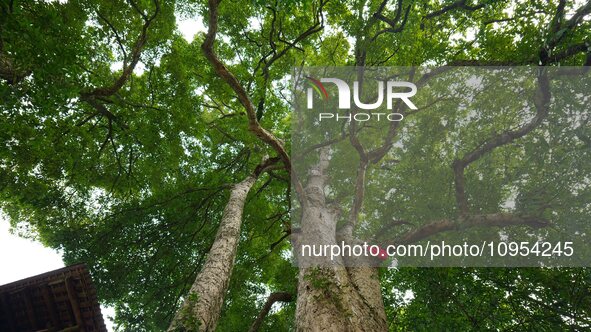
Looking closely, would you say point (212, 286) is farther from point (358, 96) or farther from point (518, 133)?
point (518, 133)

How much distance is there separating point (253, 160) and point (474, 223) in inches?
305

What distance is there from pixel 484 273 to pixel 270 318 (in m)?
5.62

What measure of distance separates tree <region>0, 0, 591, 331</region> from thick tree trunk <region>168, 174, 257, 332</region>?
0.04 meters

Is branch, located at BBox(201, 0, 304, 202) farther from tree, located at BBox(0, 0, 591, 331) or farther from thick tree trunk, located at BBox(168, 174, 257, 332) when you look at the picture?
thick tree trunk, located at BBox(168, 174, 257, 332)

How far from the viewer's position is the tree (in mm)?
5352

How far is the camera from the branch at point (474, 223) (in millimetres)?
6461

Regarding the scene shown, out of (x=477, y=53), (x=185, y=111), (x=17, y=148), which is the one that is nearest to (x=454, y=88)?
(x=477, y=53)

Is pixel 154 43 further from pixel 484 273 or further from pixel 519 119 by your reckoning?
pixel 519 119

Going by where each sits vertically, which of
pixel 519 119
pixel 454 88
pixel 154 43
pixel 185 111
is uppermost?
pixel 154 43

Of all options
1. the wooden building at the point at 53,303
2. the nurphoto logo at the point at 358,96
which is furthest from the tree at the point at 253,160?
the wooden building at the point at 53,303

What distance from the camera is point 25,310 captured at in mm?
3715
